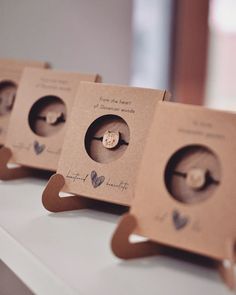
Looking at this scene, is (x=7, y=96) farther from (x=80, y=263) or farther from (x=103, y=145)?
(x=80, y=263)

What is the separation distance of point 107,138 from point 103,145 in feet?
0.05

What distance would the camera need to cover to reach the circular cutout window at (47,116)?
111cm

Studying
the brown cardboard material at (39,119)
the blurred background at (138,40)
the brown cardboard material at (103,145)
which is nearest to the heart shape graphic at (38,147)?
the brown cardboard material at (39,119)

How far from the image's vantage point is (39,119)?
3.77 ft

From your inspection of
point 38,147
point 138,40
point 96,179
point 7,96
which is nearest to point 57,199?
point 96,179

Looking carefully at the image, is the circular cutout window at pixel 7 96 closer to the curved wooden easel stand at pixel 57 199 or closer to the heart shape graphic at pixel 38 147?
the heart shape graphic at pixel 38 147

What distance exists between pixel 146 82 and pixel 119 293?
2894 millimetres

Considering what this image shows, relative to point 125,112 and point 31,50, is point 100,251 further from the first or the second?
point 31,50

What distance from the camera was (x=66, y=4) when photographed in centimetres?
185

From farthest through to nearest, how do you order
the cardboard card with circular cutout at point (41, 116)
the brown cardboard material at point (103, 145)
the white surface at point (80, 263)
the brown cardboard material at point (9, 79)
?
1. the brown cardboard material at point (9, 79)
2. the cardboard card with circular cutout at point (41, 116)
3. the brown cardboard material at point (103, 145)
4. the white surface at point (80, 263)

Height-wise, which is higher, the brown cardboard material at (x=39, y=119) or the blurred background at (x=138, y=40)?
the blurred background at (x=138, y=40)

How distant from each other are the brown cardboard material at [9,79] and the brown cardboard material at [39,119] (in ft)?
0.44

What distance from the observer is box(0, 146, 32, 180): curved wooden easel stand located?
110 centimetres

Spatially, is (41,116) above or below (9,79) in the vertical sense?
below
